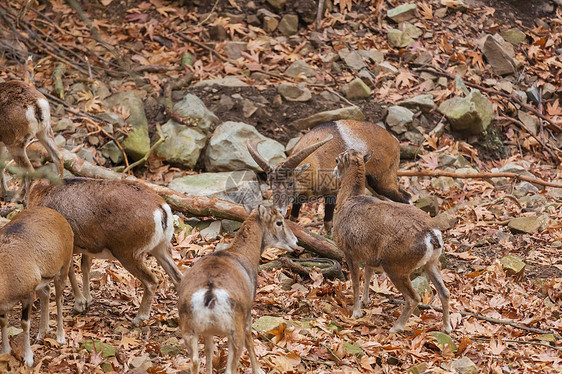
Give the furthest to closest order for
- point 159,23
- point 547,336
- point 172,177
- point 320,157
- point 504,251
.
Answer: point 159,23 → point 172,177 → point 320,157 → point 504,251 → point 547,336

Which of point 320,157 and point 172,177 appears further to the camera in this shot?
point 172,177

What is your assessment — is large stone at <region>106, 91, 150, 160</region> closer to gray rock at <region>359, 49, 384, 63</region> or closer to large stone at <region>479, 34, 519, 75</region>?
gray rock at <region>359, 49, 384, 63</region>

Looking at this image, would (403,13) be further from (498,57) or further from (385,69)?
(498,57)

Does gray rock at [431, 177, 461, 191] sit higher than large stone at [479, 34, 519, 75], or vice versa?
large stone at [479, 34, 519, 75]

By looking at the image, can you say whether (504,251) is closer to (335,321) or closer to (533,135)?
(335,321)

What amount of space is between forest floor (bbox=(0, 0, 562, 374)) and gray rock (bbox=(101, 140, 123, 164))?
0.13 metres

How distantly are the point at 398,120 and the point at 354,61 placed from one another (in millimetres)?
2164

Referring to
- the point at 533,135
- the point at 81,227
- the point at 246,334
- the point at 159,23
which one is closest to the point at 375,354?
the point at 246,334

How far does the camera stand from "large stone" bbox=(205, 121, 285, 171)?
12.5 metres

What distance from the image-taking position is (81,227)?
286 inches

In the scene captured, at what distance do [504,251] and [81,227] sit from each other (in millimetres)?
6147

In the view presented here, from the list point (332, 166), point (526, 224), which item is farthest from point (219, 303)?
point (526, 224)

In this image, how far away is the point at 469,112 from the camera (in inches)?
544

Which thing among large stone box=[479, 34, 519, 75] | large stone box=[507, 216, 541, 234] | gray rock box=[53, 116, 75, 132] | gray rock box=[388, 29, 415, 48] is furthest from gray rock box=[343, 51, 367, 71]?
gray rock box=[53, 116, 75, 132]
